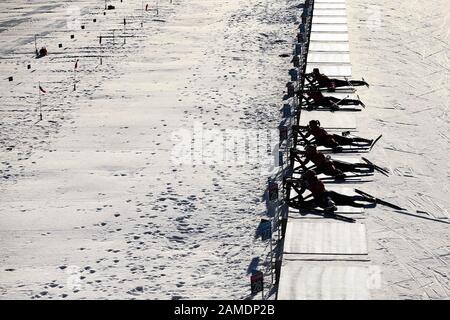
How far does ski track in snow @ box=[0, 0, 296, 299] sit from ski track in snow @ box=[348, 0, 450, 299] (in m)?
2.48

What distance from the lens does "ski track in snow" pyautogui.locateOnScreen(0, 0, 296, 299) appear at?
14.3 metres

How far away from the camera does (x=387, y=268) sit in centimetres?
1256

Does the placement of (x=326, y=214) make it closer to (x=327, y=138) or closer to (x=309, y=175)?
(x=309, y=175)

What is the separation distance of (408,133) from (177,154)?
5.69 m

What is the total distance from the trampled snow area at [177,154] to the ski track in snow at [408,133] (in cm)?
5

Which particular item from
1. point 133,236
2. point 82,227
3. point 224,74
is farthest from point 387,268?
point 224,74

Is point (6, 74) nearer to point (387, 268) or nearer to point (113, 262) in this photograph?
point (113, 262)

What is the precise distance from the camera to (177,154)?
20266 mm

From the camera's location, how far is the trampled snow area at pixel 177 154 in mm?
13984

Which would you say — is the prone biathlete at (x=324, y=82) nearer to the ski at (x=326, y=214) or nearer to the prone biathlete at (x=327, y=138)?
the prone biathlete at (x=327, y=138)

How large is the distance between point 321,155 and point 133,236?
157 inches

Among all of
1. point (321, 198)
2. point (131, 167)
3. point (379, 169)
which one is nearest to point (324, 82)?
point (379, 169)

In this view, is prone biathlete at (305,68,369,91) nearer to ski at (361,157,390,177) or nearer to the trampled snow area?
the trampled snow area

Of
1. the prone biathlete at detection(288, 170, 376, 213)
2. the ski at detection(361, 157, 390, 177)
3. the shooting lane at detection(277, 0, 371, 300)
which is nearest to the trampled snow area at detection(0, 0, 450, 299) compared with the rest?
the ski at detection(361, 157, 390, 177)
